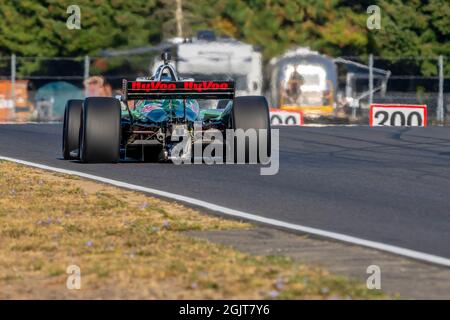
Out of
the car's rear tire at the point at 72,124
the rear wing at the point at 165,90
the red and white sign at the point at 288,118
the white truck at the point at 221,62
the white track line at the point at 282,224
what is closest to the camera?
the white track line at the point at 282,224

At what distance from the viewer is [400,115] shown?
2983 cm

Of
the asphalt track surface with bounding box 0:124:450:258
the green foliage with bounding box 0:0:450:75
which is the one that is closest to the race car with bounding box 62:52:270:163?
the asphalt track surface with bounding box 0:124:450:258

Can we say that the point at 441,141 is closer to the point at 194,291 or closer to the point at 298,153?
the point at 298,153

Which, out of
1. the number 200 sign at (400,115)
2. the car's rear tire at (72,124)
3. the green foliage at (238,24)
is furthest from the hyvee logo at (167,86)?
the green foliage at (238,24)

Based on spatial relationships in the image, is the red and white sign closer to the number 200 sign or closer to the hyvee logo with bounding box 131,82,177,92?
the number 200 sign

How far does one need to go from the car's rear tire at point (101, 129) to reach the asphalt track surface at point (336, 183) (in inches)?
8.6

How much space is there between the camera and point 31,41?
47.3 meters

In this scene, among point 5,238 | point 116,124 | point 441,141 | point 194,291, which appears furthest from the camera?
point 441,141

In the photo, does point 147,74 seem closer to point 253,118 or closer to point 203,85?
point 253,118

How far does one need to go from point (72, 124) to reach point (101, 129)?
135 cm

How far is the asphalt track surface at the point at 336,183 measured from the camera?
11.1 metres

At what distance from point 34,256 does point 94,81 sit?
29.6 meters

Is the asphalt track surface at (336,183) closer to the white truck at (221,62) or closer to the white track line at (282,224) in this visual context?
the white track line at (282,224)
